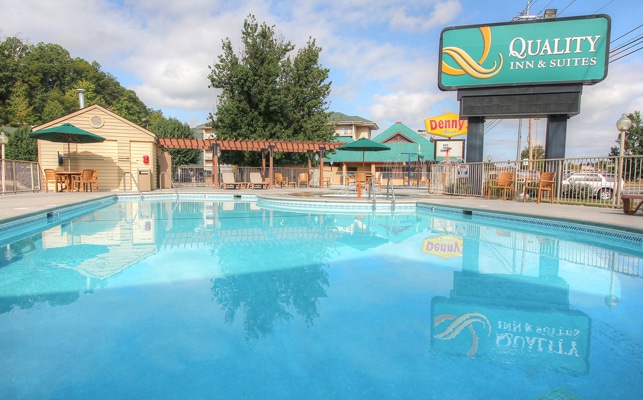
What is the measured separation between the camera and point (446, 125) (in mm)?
26812

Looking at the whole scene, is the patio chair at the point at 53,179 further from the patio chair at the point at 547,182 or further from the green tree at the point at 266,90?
the patio chair at the point at 547,182

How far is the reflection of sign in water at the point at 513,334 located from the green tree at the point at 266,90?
1946 centimetres

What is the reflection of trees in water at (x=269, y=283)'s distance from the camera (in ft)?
9.18

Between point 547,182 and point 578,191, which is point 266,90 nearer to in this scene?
point 547,182

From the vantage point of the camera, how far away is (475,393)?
5.86 ft

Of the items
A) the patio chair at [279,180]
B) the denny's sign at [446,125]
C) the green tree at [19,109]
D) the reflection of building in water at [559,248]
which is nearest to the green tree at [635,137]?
the denny's sign at [446,125]

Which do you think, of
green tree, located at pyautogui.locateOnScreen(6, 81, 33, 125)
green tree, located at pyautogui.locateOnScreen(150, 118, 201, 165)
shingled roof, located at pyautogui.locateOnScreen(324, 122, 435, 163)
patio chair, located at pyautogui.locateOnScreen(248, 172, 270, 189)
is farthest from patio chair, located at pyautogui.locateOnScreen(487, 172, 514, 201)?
green tree, located at pyautogui.locateOnScreen(6, 81, 33, 125)

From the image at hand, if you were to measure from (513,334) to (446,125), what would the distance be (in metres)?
26.5

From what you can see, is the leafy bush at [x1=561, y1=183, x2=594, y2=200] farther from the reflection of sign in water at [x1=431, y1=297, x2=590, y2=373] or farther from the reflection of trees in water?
the reflection of sign in water at [x1=431, y1=297, x2=590, y2=373]

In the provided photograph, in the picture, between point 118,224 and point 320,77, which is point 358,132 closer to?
point 320,77

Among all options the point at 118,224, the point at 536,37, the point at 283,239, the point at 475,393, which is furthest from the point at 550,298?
the point at 536,37

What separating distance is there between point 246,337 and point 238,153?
2101cm

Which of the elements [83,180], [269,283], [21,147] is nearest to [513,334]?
[269,283]

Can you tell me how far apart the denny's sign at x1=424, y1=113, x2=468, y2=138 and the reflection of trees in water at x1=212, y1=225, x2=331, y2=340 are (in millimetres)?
23721
